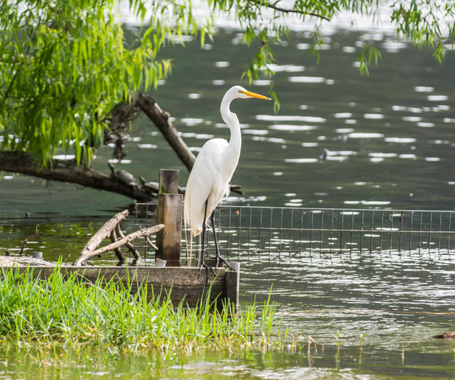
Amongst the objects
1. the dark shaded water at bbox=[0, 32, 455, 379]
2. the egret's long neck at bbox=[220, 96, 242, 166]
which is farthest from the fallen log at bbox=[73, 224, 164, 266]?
the egret's long neck at bbox=[220, 96, 242, 166]

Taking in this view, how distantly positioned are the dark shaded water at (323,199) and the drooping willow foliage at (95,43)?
2.19 m

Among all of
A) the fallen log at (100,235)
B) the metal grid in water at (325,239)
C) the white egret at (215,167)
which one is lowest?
the metal grid in water at (325,239)

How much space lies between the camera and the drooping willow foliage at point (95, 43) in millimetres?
10047

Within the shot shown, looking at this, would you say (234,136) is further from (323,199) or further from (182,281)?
(323,199)

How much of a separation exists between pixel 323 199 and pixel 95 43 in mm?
9075

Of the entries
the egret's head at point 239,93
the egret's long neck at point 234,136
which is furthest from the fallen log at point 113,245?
the egret's head at point 239,93

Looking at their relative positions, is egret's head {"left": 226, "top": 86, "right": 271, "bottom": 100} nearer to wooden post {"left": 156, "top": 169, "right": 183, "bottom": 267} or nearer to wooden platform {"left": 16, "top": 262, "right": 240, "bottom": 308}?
wooden platform {"left": 16, "top": 262, "right": 240, "bottom": 308}

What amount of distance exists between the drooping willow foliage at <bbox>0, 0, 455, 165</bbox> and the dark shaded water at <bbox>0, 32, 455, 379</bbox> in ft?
7.20

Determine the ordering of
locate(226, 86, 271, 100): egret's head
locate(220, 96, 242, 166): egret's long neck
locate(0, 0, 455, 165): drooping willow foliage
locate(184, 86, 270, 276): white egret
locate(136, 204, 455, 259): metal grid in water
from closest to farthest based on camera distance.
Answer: locate(220, 96, 242, 166): egret's long neck, locate(184, 86, 270, 276): white egret, locate(226, 86, 271, 100): egret's head, locate(0, 0, 455, 165): drooping willow foliage, locate(136, 204, 455, 259): metal grid in water

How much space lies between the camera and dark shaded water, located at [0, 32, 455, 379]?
20.6 ft

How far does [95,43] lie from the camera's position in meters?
10.6

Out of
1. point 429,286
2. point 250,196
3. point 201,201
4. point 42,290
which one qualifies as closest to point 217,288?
point 201,201

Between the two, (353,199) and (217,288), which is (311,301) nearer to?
(217,288)

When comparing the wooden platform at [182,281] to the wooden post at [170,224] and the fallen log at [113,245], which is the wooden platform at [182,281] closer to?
the fallen log at [113,245]
